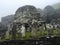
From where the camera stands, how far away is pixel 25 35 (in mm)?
17328

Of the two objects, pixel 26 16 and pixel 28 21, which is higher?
pixel 26 16

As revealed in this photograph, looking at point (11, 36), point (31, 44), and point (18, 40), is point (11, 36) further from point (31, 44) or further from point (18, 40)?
point (31, 44)

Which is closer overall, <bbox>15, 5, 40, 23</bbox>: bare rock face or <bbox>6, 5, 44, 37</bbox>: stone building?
<bbox>6, 5, 44, 37</bbox>: stone building

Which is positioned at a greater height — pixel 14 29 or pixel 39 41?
pixel 14 29

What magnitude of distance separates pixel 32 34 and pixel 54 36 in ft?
6.78

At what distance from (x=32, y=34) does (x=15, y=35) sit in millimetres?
1566

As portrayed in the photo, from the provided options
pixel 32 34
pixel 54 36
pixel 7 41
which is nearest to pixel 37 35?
pixel 32 34

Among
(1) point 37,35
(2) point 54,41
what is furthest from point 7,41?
(2) point 54,41

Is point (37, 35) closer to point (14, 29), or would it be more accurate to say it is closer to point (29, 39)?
point (29, 39)

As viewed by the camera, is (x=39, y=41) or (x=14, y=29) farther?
(x=14, y=29)

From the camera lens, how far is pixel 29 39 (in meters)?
16.6

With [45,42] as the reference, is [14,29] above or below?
above

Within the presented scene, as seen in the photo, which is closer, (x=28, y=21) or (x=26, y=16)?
(x=28, y=21)

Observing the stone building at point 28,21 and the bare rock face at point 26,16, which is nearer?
the stone building at point 28,21
